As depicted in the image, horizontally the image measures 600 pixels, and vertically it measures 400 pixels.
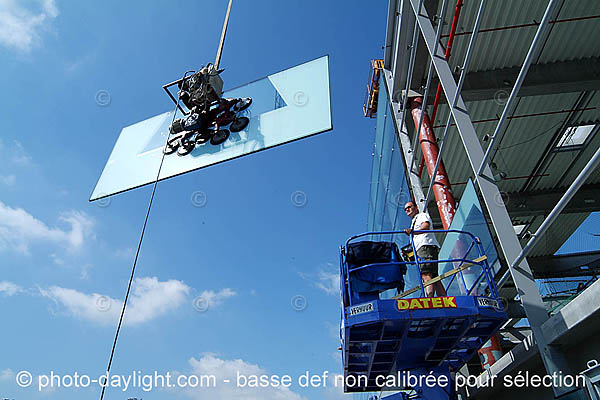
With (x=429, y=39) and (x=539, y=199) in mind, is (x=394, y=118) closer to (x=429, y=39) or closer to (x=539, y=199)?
(x=429, y=39)

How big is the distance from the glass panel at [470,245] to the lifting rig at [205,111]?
4.68 meters

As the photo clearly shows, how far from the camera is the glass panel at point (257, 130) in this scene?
24.3 ft

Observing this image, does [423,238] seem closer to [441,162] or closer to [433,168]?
[433,168]

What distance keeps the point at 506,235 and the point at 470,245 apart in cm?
44

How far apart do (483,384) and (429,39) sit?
5.78 m

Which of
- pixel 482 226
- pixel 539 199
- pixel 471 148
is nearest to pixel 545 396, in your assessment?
pixel 482 226

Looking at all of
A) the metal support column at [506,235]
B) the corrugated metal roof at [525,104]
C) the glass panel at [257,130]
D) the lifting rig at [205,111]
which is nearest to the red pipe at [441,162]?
the corrugated metal roof at [525,104]

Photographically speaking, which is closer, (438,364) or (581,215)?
(438,364)

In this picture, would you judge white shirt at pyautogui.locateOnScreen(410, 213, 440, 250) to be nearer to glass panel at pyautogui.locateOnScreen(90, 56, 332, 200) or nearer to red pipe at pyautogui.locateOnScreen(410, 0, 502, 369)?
red pipe at pyautogui.locateOnScreen(410, 0, 502, 369)

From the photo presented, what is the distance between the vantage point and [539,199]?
527 inches

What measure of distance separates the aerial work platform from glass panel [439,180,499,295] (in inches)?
1.1

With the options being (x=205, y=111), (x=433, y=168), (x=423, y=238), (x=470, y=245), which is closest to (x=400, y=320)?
(x=423, y=238)

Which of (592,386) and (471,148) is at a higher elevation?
(471,148)

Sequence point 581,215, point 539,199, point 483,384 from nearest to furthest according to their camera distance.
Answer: point 483,384 → point 539,199 → point 581,215
